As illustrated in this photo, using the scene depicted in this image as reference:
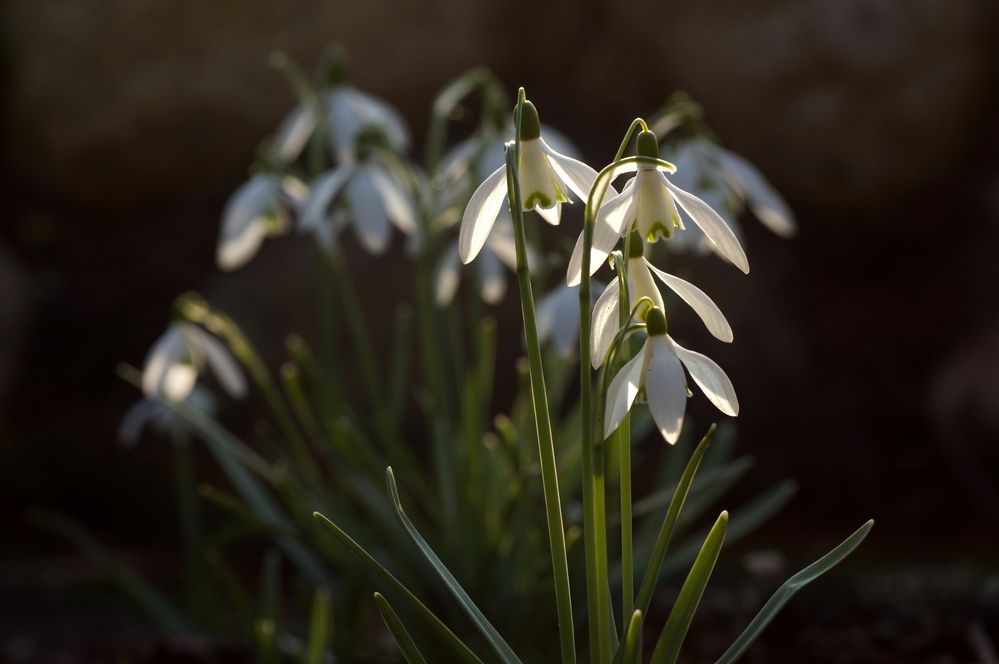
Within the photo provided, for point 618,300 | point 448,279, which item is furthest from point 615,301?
point 448,279


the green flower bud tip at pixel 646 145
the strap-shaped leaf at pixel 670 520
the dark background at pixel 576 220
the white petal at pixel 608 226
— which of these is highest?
the dark background at pixel 576 220

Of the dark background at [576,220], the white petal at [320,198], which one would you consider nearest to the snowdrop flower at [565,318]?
the white petal at [320,198]

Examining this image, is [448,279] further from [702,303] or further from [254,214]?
[702,303]

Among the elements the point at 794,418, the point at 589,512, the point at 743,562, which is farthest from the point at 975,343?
the point at 589,512

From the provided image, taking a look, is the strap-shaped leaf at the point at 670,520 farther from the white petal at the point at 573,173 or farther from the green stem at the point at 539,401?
the white petal at the point at 573,173

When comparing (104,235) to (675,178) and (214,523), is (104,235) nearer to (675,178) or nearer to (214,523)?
(214,523)

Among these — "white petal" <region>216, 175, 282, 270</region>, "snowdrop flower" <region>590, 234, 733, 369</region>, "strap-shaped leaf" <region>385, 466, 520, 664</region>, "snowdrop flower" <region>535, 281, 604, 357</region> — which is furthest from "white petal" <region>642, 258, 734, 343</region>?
"white petal" <region>216, 175, 282, 270</region>

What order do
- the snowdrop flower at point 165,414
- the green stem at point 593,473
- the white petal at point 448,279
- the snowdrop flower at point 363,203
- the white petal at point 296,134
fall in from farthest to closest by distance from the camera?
the snowdrop flower at point 165,414 < the white petal at point 296,134 < the white petal at point 448,279 < the snowdrop flower at point 363,203 < the green stem at point 593,473
